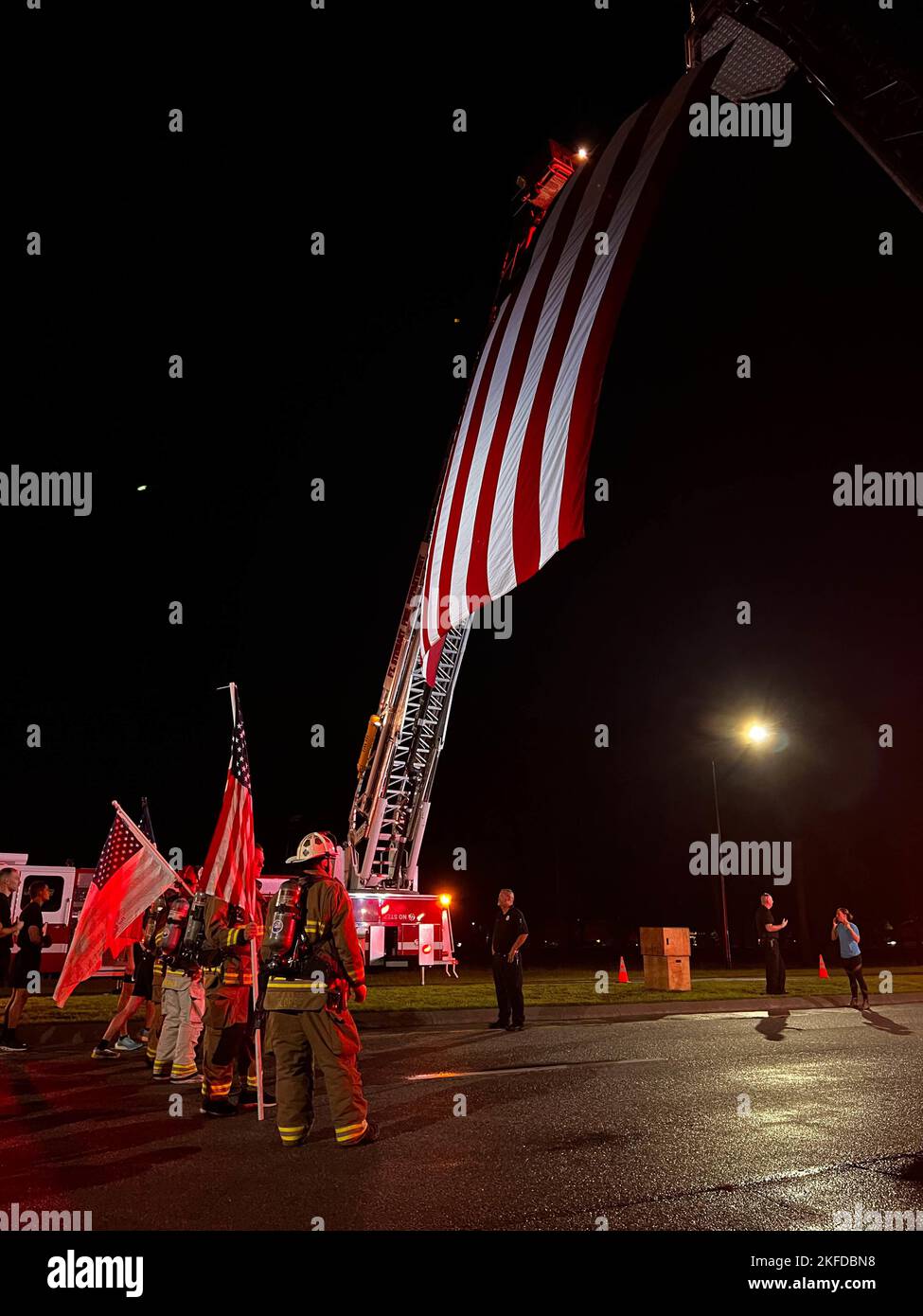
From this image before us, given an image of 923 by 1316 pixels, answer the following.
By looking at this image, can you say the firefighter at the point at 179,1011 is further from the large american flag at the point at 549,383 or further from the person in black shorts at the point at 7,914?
the large american flag at the point at 549,383

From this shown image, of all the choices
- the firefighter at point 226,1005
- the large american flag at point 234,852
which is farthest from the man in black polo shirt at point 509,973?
the large american flag at point 234,852

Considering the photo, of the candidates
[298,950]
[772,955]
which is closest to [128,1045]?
[298,950]

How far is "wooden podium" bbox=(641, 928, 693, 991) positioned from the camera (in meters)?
16.8

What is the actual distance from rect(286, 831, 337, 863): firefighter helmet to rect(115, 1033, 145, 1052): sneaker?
5555mm

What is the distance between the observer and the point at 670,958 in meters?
16.8

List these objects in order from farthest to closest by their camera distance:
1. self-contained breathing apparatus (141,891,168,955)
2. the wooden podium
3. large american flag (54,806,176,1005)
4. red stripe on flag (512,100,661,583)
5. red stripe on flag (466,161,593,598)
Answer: the wooden podium
self-contained breathing apparatus (141,891,168,955)
large american flag (54,806,176,1005)
red stripe on flag (466,161,593,598)
red stripe on flag (512,100,661,583)

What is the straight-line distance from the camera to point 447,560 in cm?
838

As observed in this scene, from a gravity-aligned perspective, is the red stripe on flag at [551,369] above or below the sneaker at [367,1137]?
above

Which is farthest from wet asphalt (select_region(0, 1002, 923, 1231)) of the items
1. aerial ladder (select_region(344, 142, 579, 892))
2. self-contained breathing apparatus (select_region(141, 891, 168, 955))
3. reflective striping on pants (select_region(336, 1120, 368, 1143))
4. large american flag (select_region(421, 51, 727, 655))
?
aerial ladder (select_region(344, 142, 579, 892))

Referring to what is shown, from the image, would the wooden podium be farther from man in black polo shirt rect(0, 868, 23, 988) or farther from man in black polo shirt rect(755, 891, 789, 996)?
man in black polo shirt rect(0, 868, 23, 988)

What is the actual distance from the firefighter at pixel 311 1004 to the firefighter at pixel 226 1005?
123 cm

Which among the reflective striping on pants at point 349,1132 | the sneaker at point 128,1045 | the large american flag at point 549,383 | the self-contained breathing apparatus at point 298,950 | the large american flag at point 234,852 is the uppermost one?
the large american flag at point 549,383

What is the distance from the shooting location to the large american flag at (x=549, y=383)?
20.9 feet
